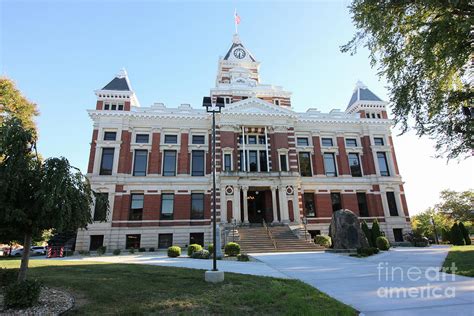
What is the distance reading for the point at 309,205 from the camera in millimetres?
31844

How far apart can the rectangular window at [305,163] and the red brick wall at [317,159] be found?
674 mm

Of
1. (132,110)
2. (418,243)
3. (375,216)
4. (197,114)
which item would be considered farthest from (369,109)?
(132,110)

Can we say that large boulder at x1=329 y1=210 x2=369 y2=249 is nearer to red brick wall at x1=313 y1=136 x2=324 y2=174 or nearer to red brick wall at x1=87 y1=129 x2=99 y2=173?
red brick wall at x1=313 y1=136 x2=324 y2=174

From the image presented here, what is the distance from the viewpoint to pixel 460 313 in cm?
550

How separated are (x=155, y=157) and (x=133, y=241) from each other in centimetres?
933

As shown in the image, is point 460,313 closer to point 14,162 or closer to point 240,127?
point 14,162

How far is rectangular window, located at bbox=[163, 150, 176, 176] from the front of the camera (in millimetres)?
30656

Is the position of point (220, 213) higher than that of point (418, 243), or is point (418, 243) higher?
point (220, 213)

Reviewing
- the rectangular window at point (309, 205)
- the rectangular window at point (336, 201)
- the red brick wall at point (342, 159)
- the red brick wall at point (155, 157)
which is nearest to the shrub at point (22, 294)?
the red brick wall at point (155, 157)

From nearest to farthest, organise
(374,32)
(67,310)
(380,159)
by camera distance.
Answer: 1. (67,310)
2. (374,32)
3. (380,159)

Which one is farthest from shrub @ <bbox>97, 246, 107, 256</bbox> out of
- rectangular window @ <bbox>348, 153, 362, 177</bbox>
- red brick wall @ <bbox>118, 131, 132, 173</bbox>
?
rectangular window @ <bbox>348, 153, 362, 177</bbox>

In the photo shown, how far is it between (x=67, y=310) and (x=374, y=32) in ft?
52.7

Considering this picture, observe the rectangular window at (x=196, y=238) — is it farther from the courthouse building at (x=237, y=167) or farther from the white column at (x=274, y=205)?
the white column at (x=274, y=205)

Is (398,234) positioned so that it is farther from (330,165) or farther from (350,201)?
(330,165)
